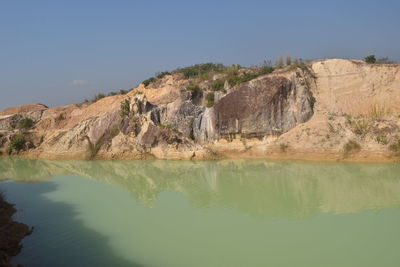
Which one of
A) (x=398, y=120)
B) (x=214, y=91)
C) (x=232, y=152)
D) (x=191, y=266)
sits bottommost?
(x=191, y=266)

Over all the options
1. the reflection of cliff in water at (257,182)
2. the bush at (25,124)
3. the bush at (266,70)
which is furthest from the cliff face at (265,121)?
the bush at (25,124)

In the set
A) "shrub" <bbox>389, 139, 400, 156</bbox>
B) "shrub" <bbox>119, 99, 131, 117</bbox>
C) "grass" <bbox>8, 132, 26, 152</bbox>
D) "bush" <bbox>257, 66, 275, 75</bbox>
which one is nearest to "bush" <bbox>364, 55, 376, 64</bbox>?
"bush" <bbox>257, 66, 275, 75</bbox>

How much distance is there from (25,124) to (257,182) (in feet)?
86.7

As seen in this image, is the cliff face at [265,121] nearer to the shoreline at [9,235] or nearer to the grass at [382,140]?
the grass at [382,140]

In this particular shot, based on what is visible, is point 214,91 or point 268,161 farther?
point 214,91

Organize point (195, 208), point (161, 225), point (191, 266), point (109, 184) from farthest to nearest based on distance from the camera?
point (109, 184)
point (195, 208)
point (161, 225)
point (191, 266)

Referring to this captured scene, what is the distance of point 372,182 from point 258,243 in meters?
8.24

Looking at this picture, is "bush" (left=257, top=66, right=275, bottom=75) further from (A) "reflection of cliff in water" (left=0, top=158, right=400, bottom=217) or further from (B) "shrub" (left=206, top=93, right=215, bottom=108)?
(A) "reflection of cliff in water" (left=0, top=158, right=400, bottom=217)

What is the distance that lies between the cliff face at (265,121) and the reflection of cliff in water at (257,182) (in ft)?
4.91

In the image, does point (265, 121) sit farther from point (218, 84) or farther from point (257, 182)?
point (257, 182)

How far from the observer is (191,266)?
25.1 feet

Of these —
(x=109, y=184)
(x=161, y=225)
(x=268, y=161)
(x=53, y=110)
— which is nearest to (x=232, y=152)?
(x=268, y=161)

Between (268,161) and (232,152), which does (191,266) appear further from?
(232,152)

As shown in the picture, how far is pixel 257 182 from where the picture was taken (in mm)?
15531
